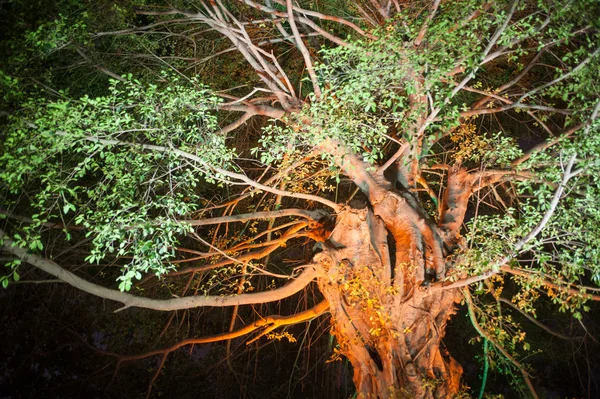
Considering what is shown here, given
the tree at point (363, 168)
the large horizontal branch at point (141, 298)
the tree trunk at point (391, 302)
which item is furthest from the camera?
the tree trunk at point (391, 302)

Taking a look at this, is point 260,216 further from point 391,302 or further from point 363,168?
point 391,302

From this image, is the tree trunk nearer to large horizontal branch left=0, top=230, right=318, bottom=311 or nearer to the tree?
the tree

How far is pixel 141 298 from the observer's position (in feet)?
16.8

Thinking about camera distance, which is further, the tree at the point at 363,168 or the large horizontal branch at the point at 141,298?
the large horizontal branch at the point at 141,298

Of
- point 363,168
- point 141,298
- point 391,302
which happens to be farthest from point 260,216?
point 391,302

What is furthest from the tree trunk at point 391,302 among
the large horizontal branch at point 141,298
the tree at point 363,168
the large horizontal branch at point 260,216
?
the large horizontal branch at point 260,216

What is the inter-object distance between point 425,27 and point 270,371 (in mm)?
9205

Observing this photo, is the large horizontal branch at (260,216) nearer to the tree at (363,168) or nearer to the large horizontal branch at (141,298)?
the tree at (363,168)

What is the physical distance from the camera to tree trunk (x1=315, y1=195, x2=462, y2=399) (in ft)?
17.5

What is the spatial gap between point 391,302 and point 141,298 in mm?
2775

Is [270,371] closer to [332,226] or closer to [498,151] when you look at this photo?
[332,226]

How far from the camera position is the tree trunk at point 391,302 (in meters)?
5.34

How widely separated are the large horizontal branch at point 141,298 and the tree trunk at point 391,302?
419mm

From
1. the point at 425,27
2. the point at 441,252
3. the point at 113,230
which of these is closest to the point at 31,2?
the point at 113,230
